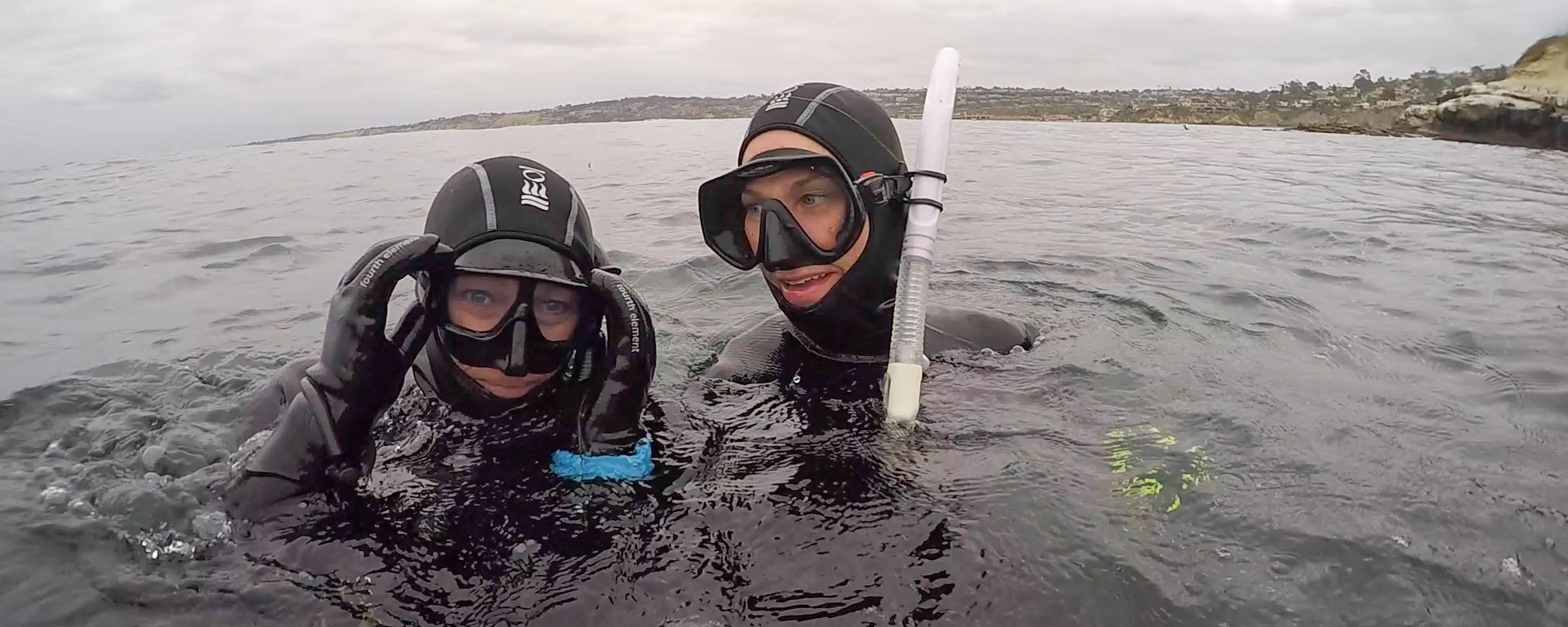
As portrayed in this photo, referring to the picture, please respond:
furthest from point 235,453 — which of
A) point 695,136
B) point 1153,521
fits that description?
point 695,136

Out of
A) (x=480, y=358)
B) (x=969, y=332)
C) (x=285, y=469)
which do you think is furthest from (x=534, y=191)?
(x=969, y=332)

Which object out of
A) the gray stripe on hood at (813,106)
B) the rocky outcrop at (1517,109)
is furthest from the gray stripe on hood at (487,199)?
the rocky outcrop at (1517,109)

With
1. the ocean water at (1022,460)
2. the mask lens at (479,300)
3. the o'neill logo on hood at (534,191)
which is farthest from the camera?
the o'neill logo on hood at (534,191)

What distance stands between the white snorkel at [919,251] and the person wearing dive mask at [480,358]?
86cm

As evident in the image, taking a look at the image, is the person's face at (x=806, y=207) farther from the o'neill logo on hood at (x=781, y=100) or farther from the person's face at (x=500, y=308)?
the person's face at (x=500, y=308)

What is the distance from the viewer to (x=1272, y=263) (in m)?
6.25

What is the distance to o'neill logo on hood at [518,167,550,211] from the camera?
3092mm

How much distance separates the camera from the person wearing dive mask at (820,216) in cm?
320

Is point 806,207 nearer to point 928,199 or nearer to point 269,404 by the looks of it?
point 928,199

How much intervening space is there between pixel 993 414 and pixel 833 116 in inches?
53.4

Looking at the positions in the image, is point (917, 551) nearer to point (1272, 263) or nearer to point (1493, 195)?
point (1272, 263)

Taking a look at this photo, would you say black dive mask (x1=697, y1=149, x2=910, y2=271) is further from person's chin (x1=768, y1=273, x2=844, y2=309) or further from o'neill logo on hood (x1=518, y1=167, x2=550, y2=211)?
o'neill logo on hood (x1=518, y1=167, x2=550, y2=211)

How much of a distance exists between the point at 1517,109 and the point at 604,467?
27818mm

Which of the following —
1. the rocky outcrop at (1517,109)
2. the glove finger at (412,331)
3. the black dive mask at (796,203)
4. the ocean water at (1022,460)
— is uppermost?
the rocky outcrop at (1517,109)
